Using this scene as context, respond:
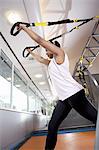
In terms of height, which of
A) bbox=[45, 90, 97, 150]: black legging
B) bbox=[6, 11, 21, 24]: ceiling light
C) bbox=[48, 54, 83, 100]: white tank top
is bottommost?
bbox=[45, 90, 97, 150]: black legging

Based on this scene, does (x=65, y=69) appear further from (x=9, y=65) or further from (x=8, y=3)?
(x=9, y=65)

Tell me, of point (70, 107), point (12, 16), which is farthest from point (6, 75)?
point (70, 107)

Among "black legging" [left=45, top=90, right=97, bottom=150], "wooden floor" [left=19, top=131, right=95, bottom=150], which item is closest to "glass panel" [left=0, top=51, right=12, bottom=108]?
"wooden floor" [left=19, top=131, right=95, bottom=150]

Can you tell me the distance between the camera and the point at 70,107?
90.5 inches

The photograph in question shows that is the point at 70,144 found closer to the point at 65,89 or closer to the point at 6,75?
the point at 65,89

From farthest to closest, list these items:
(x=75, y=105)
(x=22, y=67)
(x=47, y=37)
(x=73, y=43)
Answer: (x=22, y=67)
(x=73, y=43)
(x=47, y=37)
(x=75, y=105)

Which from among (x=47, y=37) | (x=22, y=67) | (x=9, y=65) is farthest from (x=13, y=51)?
(x=22, y=67)

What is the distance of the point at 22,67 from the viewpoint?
20.1 ft

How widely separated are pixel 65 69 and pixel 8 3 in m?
1.33

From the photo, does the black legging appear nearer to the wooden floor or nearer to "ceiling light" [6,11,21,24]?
the wooden floor

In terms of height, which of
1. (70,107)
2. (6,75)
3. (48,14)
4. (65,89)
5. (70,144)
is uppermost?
(48,14)

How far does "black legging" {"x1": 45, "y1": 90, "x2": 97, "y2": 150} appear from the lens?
2158 millimetres

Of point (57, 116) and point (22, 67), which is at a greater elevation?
point (22, 67)

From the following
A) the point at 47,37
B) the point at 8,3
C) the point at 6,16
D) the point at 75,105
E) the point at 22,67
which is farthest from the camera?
the point at 22,67
